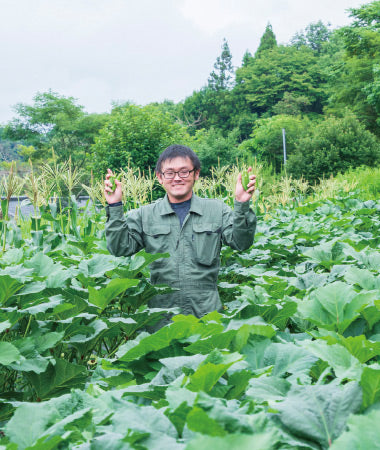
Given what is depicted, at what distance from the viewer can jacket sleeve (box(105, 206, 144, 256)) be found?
2873 mm

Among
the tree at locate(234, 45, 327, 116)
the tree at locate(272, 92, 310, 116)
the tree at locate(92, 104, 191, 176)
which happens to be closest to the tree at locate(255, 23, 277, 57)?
the tree at locate(234, 45, 327, 116)

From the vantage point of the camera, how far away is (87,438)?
0.75 metres

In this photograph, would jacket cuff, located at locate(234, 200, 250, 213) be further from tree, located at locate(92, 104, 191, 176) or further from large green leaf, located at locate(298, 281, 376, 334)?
tree, located at locate(92, 104, 191, 176)

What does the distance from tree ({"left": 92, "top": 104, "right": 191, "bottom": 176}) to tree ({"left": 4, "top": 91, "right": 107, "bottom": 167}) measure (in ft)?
56.7

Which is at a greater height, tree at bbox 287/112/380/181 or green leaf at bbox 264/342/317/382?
tree at bbox 287/112/380/181

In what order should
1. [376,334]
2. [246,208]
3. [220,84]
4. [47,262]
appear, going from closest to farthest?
1. [376,334]
2. [47,262]
3. [246,208]
4. [220,84]

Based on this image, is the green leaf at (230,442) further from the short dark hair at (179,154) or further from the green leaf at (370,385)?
the short dark hair at (179,154)

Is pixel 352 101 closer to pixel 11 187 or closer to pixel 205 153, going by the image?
pixel 205 153

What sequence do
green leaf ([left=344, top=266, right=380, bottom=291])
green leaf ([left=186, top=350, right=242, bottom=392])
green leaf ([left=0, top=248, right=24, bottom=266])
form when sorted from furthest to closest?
green leaf ([left=0, top=248, right=24, bottom=266]), green leaf ([left=344, top=266, right=380, bottom=291]), green leaf ([left=186, top=350, right=242, bottom=392])

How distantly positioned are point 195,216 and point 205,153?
29.3 meters

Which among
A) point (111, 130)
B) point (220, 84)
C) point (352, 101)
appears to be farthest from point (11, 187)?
point (220, 84)

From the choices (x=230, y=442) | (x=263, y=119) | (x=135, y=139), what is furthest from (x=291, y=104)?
(x=230, y=442)

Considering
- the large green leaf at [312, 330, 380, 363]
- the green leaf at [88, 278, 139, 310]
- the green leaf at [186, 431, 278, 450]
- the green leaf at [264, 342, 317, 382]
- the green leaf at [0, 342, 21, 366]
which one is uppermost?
the green leaf at [186, 431, 278, 450]

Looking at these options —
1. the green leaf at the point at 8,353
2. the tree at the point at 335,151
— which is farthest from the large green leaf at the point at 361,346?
the tree at the point at 335,151
